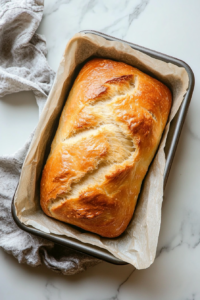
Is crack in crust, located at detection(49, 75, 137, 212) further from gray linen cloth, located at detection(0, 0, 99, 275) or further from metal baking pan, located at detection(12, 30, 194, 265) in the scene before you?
gray linen cloth, located at detection(0, 0, 99, 275)

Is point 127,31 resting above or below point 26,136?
above

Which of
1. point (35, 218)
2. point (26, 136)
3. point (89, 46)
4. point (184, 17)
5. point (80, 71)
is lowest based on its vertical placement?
point (35, 218)

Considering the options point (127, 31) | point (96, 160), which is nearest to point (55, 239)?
point (96, 160)

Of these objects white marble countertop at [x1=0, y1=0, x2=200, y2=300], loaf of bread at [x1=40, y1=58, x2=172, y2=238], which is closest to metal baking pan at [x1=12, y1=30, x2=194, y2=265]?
loaf of bread at [x1=40, y1=58, x2=172, y2=238]

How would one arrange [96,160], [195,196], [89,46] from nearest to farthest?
[96,160] → [89,46] → [195,196]

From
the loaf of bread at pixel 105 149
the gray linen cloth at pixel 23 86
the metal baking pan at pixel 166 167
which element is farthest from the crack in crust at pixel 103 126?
the gray linen cloth at pixel 23 86

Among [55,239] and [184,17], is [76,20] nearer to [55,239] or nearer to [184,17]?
[184,17]
